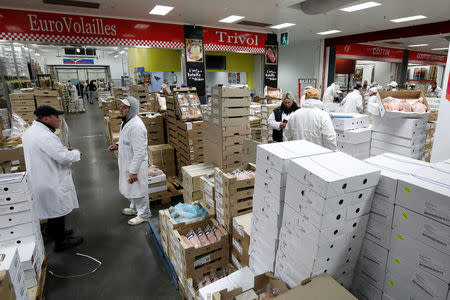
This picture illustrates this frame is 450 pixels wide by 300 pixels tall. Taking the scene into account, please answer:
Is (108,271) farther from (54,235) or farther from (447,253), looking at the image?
(447,253)

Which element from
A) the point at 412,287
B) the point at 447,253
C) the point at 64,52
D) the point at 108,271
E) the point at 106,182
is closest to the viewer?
the point at 447,253

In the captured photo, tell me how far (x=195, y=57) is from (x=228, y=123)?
229 inches

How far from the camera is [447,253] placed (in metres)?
1.19

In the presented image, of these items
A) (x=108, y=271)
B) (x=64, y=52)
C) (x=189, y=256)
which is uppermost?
(x=64, y=52)

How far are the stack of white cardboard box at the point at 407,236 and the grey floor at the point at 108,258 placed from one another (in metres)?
1.95

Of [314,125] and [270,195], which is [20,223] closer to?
[270,195]

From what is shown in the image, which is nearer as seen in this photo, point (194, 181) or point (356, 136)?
point (194, 181)

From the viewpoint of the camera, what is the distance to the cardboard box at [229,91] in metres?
3.67

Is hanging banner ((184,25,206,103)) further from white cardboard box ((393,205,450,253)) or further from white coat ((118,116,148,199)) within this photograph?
white cardboard box ((393,205,450,253))

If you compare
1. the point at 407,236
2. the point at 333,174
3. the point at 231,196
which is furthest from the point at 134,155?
the point at 407,236

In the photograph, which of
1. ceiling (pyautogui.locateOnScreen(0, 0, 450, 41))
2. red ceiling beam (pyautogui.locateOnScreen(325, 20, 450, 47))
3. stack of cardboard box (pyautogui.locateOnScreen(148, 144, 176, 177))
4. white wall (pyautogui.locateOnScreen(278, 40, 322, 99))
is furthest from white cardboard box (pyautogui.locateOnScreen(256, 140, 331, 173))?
white wall (pyautogui.locateOnScreen(278, 40, 322, 99))

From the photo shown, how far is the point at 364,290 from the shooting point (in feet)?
5.32

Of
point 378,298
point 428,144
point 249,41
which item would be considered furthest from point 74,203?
point 249,41

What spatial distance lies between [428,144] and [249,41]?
693 cm
